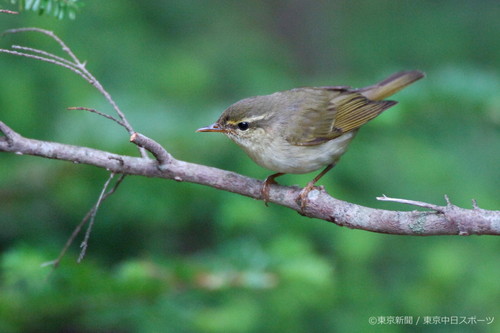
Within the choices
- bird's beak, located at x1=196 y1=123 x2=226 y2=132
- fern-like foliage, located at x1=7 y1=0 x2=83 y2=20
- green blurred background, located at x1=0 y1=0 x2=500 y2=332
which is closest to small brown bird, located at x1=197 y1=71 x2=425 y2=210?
bird's beak, located at x1=196 y1=123 x2=226 y2=132

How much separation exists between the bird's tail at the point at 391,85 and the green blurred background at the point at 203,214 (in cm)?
8

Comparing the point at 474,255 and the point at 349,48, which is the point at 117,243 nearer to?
the point at 474,255

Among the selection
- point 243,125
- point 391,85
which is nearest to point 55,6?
point 243,125

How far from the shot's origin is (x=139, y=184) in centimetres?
414

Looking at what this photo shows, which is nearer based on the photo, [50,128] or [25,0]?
[25,0]

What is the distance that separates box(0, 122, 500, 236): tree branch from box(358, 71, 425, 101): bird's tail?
1.45 m

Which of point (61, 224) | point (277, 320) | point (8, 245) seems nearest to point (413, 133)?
point (277, 320)

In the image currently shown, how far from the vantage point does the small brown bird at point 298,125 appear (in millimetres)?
3631

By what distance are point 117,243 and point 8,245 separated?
81 centimetres

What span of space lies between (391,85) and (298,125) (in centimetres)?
78

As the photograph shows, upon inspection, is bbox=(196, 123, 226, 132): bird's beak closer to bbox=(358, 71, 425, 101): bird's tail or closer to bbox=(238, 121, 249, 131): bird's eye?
bbox=(238, 121, 249, 131): bird's eye

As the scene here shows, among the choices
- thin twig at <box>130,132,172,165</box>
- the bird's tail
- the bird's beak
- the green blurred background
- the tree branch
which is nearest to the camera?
the tree branch

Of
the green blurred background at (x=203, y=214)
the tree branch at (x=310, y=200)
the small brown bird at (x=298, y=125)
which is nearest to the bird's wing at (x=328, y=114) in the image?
the small brown bird at (x=298, y=125)

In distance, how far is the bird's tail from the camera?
4.05 metres
